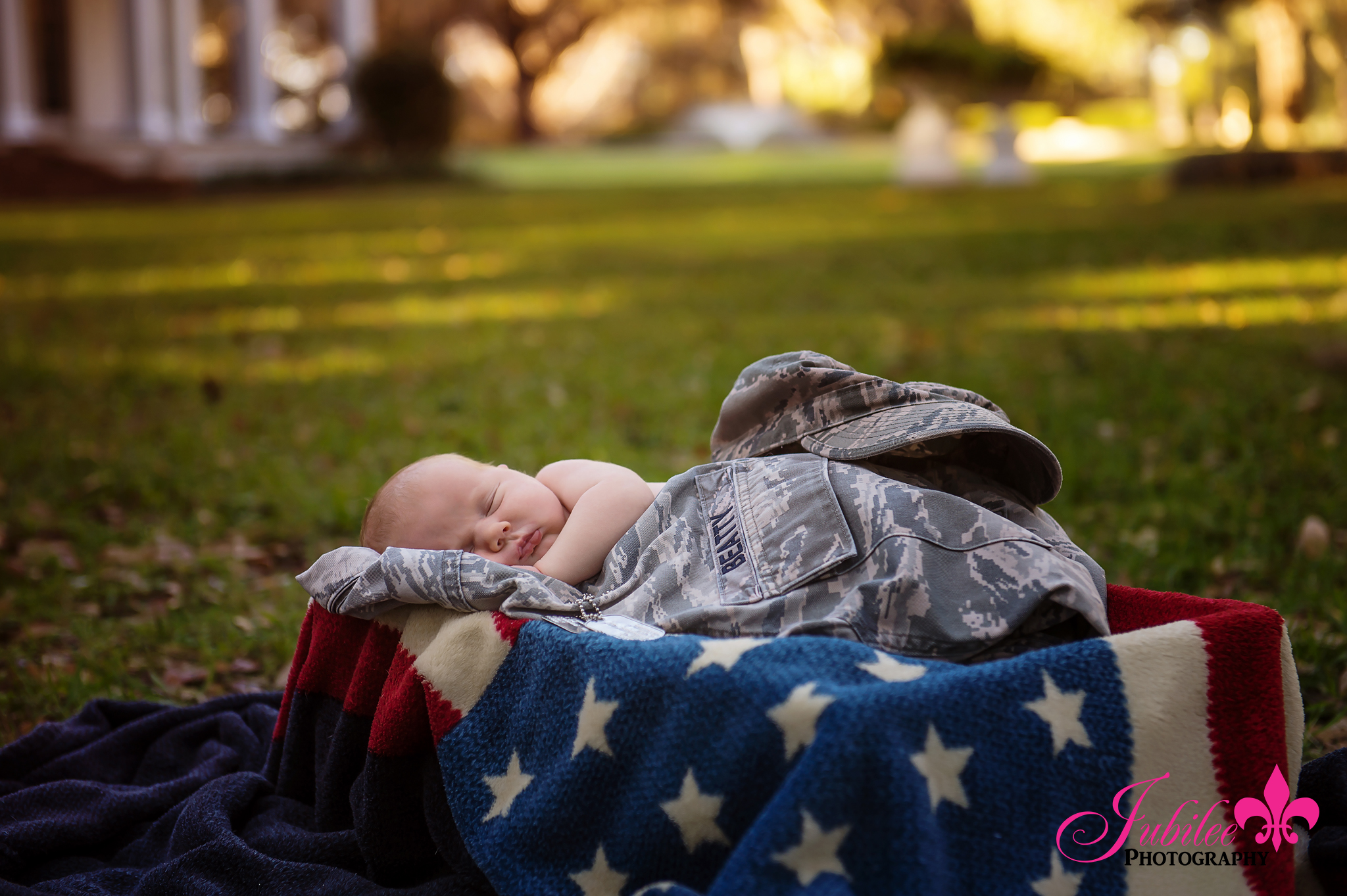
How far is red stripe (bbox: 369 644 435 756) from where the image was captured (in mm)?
1890

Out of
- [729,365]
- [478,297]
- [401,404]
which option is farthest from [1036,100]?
[401,404]

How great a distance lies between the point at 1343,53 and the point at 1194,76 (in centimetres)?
1055

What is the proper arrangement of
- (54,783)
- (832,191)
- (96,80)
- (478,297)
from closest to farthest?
(54,783) → (478,297) → (832,191) → (96,80)

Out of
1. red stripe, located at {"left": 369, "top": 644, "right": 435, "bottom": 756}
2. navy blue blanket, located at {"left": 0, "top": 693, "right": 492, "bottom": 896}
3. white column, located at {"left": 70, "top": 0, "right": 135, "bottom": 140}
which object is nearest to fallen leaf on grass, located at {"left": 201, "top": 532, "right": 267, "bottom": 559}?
navy blue blanket, located at {"left": 0, "top": 693, "right": 492, "bottom": 896}

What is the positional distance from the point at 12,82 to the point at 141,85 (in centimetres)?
215

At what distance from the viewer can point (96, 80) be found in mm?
19875

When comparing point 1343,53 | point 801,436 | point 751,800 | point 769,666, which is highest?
point 1343,53

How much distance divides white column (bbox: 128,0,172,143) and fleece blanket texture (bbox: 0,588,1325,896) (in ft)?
→ 64.6

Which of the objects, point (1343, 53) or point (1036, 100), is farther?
point (1343, 53)

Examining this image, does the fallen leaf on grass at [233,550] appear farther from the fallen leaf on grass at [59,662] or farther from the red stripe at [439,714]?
the red stripe at [439,714]

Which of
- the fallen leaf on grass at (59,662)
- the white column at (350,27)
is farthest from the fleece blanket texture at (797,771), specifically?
the white column at (350,27)

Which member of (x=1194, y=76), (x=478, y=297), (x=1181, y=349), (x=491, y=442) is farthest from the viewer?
(x=1194, y=76)

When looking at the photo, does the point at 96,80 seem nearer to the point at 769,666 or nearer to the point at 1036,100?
the point at 1036,100

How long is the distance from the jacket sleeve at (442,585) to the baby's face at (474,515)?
0.21 m
